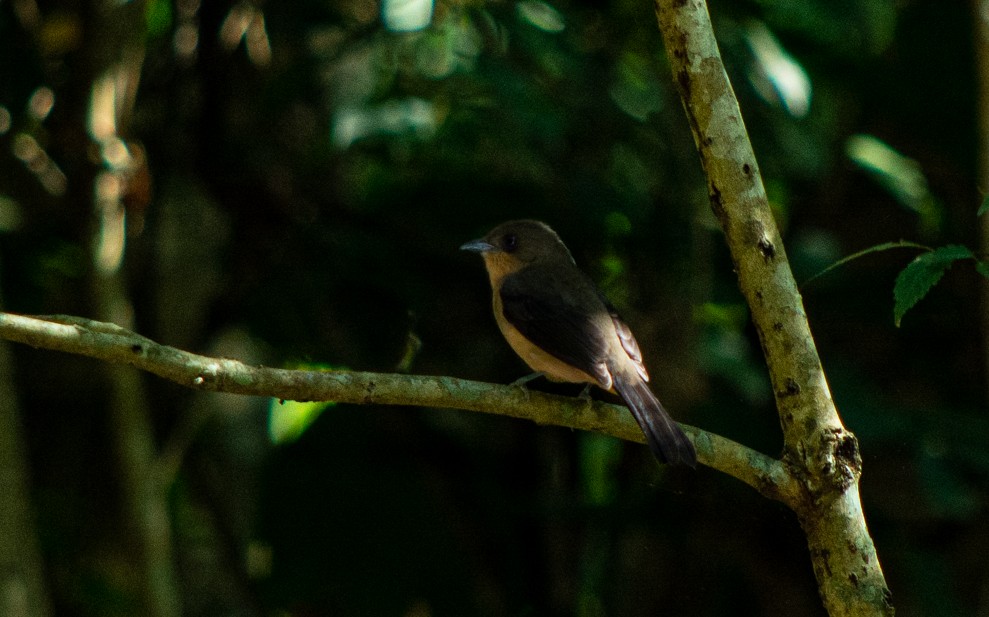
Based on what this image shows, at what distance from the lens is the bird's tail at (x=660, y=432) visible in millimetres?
3205

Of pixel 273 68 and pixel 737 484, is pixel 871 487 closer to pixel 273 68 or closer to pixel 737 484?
pixel 737 484

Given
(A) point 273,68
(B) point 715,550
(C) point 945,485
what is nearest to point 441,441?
(B) point 715,550

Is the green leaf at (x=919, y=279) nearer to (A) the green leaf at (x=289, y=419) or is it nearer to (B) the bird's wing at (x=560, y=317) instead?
(B) the bird's wing at (x=560, y=317)

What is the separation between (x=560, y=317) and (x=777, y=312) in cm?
169

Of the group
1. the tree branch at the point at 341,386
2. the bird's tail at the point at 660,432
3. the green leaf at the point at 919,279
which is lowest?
the bird's tail at the point at 660,432

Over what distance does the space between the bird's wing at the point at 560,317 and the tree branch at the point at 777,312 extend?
47.8 inches

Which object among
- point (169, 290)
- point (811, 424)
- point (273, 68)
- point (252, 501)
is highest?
point (811, 424)

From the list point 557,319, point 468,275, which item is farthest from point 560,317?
point 468,275

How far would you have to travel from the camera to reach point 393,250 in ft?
18.2

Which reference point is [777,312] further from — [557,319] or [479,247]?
[479,247]

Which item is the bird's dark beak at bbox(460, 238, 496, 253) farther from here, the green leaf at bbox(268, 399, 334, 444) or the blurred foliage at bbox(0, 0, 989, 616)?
the green leaf at bbox(268, 399, 334, 444)

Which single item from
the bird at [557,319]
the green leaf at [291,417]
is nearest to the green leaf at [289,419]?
the green leaf at [291,417]

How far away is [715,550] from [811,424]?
3081mm

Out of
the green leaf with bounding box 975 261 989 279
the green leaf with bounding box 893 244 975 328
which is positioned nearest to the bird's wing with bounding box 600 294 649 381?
the green leaf with bounding box 893 244 975 328
